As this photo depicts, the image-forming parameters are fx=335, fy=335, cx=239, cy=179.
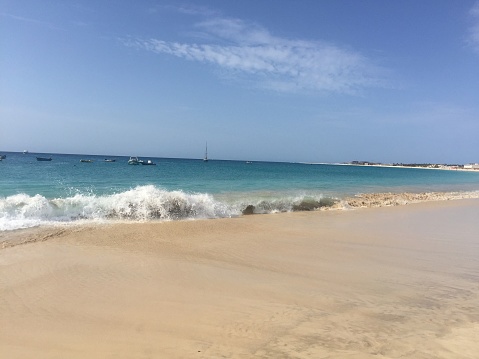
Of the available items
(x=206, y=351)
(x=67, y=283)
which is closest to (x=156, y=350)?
(x=206, y=351)

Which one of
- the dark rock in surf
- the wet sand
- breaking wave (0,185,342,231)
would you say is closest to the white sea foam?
breaking wave (0,185,342,231)

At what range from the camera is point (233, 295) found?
18.3 ft

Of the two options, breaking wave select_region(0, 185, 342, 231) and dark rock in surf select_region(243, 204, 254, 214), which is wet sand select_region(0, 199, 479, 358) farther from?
dark rock in surf select_region(243, 204, 254, 214)

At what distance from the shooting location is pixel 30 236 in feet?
30.0

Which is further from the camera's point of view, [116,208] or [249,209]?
[249,209]

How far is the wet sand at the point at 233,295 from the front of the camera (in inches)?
160

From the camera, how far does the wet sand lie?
407 cm

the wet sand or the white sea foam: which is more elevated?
the white sea foam

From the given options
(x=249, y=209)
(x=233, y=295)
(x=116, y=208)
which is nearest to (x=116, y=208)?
(x=116, y=208)

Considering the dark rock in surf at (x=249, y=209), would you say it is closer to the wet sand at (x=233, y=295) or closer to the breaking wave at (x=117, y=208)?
the breaking wave at (x=117, y=208)

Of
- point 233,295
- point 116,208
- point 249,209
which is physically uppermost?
point 116,208

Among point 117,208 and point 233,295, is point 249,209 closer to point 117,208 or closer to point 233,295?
point 117,208

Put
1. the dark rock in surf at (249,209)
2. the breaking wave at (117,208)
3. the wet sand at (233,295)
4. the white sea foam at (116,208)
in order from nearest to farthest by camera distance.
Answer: the wet sand at (233,295) → the breaking wave at (117,208) → the white sea foam at (116,208) → the dark rock in surf at (249,209)

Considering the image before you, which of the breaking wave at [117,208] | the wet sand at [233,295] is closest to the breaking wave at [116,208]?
the breaking wave at [117,208]
